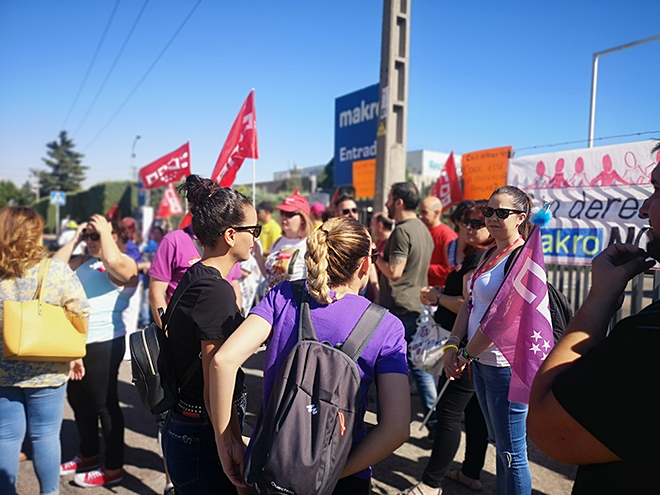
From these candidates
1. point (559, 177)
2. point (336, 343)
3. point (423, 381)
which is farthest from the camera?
point (559, 177)

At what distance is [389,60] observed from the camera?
596cm

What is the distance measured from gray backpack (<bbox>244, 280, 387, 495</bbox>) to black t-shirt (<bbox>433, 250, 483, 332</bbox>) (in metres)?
1.83

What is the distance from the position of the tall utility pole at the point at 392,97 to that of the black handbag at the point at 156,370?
Answer: 176 inches

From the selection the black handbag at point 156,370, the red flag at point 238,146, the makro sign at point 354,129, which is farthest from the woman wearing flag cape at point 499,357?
the makro sign at point 354,129

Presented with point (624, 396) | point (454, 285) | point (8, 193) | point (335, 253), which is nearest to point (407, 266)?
point (454, 285)

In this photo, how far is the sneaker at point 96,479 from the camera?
3.43m

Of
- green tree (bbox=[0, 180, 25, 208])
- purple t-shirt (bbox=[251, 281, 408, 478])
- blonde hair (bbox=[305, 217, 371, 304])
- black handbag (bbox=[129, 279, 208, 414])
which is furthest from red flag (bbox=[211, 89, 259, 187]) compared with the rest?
green tree (bbox=[0, 180, 25, 208])

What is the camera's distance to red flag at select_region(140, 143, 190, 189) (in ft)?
27.4

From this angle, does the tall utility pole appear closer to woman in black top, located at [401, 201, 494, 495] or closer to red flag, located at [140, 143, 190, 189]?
woman in black top, located at [401, 201, 494, 495]

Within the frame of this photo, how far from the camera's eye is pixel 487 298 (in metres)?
2.60

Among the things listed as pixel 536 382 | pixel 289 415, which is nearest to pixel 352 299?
pixel 289 415

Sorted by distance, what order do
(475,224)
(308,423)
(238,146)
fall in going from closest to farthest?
(308,423) → (475,224) → (238,146)

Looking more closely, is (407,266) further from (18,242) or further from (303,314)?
(18,242)

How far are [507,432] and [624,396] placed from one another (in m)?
1.56
